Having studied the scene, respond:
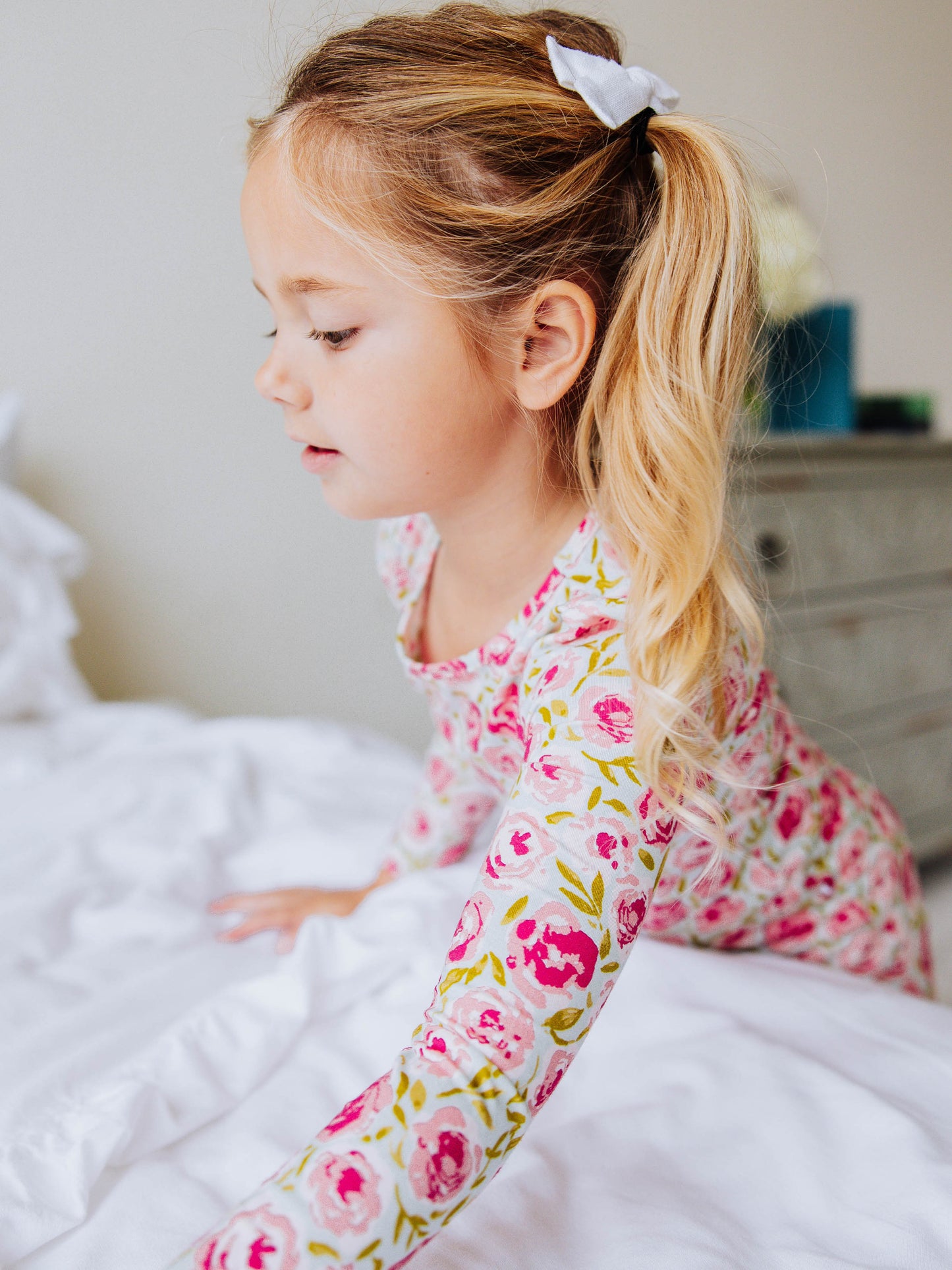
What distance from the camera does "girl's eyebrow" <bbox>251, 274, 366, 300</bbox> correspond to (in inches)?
Answer: 24.0

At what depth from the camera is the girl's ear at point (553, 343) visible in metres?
0.66

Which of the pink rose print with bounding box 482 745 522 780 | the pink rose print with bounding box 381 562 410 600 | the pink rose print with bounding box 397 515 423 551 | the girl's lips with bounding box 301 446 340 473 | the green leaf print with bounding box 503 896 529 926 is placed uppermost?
the girl's lips with bounding box 301 446 340 473

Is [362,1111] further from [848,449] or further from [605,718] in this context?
[848,449]

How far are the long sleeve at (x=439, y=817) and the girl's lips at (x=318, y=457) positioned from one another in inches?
12.6

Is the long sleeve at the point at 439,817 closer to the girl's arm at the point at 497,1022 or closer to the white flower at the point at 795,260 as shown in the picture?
the girl's arm at the point at 497,1022

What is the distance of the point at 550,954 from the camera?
48cm

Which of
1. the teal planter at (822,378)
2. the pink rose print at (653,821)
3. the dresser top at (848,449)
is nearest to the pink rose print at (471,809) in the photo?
the pink rose print at (653,821)

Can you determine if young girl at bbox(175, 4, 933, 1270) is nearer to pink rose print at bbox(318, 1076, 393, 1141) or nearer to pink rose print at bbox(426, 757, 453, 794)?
pink rose print at bbox(318, 1076, 393, 1141)

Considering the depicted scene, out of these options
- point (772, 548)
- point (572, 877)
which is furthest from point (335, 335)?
point (772, 548)

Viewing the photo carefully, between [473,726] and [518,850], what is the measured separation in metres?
0.31

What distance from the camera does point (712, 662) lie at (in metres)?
0.62

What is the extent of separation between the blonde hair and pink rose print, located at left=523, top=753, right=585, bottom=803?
0.09 meters

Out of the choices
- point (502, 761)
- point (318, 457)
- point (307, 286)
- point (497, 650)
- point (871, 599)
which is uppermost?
point (307, 286)

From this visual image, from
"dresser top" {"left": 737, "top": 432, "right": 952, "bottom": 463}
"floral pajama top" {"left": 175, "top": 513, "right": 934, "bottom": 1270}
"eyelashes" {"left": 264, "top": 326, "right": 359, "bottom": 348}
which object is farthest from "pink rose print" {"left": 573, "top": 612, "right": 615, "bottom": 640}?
"dresser top" {"left": 737, "top": 432, "right": 952, "bottom": 463}
